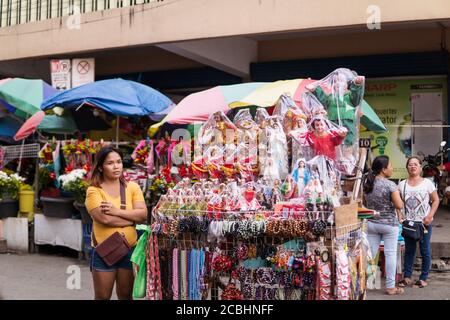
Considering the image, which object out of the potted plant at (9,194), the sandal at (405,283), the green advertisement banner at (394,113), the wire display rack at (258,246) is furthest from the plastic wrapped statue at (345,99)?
the green advertisement banner at (394,113)

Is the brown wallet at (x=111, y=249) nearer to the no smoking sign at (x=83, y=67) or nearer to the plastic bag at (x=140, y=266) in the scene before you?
the plastic bag at (x=140, y=266)

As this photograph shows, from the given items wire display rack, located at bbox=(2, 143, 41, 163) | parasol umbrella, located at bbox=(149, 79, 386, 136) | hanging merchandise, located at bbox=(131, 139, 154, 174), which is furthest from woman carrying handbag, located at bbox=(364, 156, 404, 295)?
wire display rack, located at bbox=(2, 143, 41, 163)

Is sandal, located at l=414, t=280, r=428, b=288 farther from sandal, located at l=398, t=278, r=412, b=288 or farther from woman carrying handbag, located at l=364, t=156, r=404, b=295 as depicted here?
woman carrying handbag, located at l=364, t=156, r=404, b=295

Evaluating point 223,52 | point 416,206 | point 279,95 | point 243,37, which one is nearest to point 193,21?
point 223,52

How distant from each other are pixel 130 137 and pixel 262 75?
3.92 m

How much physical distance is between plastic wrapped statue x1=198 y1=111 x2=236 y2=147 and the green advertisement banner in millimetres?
7870

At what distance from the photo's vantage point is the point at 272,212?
176 inches

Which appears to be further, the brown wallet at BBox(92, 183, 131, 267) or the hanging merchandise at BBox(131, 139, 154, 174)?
the hanging merchandise at BBox(131, 139, 154, 174)

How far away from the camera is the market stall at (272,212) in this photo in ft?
14.3

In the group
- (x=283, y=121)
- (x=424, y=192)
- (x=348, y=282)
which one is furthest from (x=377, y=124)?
(x=348, y=282)

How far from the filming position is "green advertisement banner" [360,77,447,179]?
12648 millimetres

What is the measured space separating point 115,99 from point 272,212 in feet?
18.3

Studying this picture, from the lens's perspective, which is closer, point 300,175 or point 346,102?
point 300,175

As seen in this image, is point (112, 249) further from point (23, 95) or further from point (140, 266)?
point (23, 95)
